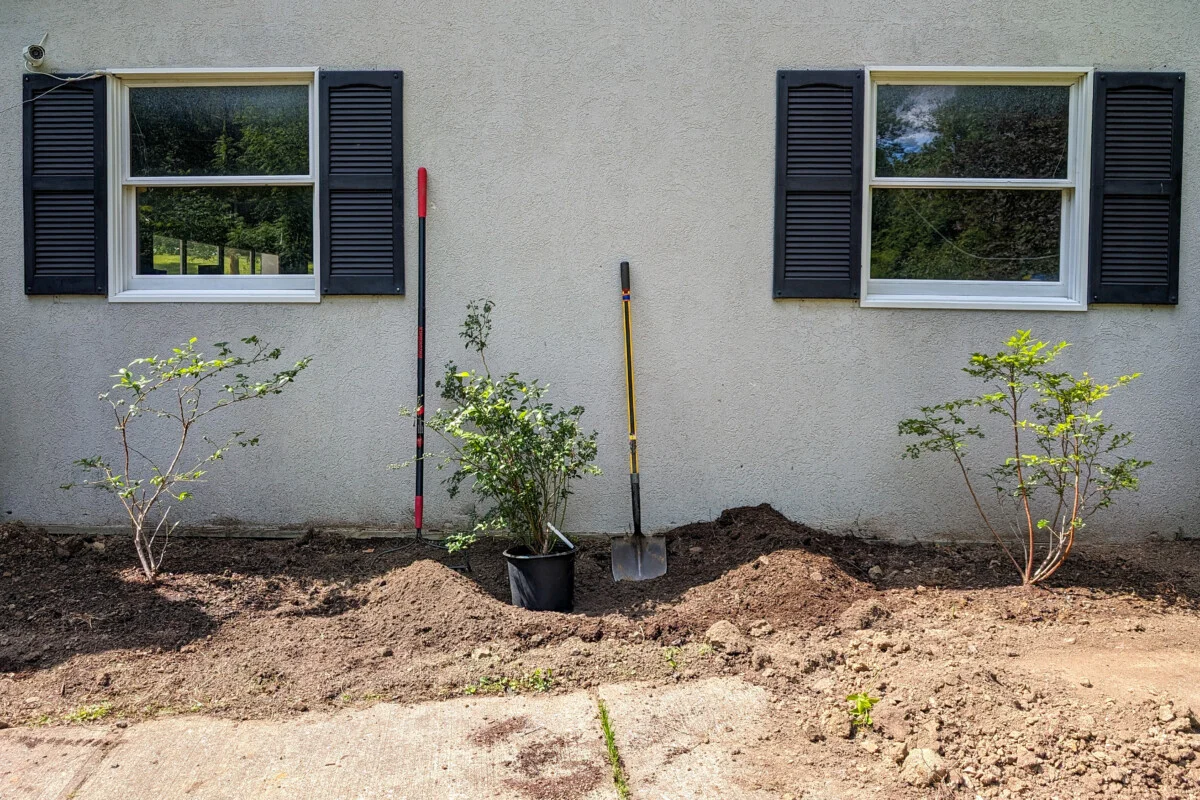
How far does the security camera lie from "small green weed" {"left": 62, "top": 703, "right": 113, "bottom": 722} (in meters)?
3.66

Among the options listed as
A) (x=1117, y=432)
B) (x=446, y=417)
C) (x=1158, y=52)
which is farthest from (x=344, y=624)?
(x=1158, y=52)

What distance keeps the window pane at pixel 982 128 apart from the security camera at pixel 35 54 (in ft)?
15.3

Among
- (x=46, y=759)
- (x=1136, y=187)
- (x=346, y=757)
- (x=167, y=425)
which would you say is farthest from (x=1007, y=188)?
(x=46, y=759)

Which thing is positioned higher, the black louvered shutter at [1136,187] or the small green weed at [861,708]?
the black louvered shutter at [1136,187]

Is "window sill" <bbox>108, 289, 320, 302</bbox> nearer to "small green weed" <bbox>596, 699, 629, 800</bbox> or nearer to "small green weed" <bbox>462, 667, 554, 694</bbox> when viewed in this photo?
"small green weed" <bbox>462, 667, 554, 694</bbox>

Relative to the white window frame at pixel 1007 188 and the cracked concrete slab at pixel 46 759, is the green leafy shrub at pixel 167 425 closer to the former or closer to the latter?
the cracked concrete slab at pixel 46 759

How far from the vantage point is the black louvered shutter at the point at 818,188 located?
4.98 meters

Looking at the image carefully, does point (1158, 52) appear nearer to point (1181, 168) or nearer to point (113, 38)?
point (1181, 168)

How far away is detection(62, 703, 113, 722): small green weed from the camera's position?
3.23 meters

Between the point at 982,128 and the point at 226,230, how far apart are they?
433 centimetres

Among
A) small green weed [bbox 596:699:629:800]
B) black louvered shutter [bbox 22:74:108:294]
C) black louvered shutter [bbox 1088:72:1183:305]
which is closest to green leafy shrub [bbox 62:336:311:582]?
black louvered shutter [bbox 22:74:108:294]

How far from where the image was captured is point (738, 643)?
148 inches

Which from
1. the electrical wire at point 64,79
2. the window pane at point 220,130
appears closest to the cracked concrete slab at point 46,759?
the window pane at point 220,130

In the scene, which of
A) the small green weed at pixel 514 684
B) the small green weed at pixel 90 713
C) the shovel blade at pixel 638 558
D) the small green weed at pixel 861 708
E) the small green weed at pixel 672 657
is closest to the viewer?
the small green weed at pixel 861 708
